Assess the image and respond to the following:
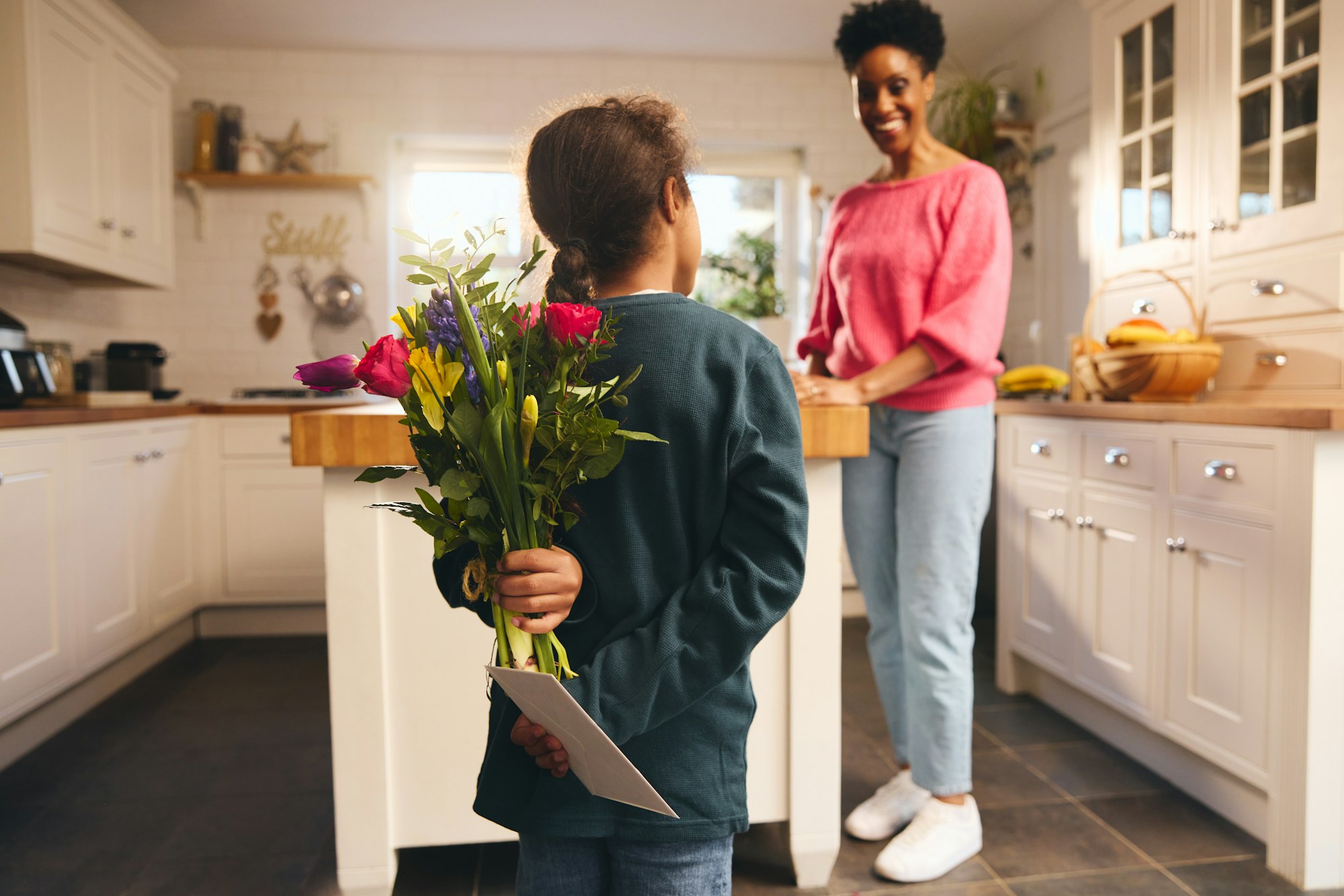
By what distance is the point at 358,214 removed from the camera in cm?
421

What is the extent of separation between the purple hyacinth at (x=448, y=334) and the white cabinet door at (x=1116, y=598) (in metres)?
1.92

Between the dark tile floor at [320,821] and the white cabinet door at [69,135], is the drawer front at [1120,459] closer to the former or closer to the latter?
the dark tile floor at [320,821]

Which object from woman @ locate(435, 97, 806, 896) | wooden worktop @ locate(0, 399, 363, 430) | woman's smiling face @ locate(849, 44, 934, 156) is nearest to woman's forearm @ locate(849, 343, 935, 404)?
woman's smiling face @ locate(849, 44, 934, 156)

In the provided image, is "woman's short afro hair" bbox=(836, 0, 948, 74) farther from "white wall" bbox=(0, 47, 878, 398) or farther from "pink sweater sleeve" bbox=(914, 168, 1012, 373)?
"white wall" bbox=(0, 47, 878, 398)

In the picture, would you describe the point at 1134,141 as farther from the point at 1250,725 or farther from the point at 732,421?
the point at 732,421

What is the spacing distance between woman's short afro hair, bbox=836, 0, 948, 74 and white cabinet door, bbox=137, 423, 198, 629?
2.60 m

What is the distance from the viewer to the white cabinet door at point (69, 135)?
2902 mm

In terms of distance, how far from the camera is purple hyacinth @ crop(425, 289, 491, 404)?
2.20 ft

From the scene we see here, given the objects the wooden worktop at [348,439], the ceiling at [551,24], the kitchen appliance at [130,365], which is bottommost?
the wooden worktop at [348,439]

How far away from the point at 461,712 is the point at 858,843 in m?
0.86

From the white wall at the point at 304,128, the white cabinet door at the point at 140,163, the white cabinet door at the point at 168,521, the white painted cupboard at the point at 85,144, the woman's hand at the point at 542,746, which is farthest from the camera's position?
the white wall at the point at 304,128

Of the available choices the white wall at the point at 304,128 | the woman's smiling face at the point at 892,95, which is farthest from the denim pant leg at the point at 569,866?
the white wall at the point at 304,128

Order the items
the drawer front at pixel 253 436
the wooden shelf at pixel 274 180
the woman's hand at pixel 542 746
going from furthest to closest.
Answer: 1. the wooden shelf at pixel 274 180
2. the drawer front at pixel 253 436
3. the woman's hand at pixel 542 746

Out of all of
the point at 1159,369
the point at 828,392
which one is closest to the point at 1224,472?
the point at 1159,369
